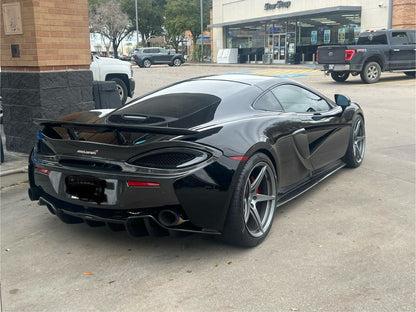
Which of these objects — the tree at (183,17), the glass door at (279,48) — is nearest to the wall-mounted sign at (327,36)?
the glass door at (279,48)

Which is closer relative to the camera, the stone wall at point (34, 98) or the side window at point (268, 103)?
the side window at point (268, 103)

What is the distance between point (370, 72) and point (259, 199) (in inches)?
599

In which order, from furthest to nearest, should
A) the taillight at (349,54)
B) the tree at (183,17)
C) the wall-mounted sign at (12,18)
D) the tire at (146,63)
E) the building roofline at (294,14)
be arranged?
the tree at (183,17)
the tire at (146,63)
the building roofline at (294,14)
the taillight at (349,54)
the wall-mounted sign at (12,18)

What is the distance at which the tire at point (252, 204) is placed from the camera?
138 inches

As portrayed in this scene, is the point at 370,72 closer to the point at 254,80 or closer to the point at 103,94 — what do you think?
the point at 103,94

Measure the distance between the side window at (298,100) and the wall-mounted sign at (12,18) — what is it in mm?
4226

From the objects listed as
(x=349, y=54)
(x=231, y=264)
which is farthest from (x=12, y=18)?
(x=349, y=54)

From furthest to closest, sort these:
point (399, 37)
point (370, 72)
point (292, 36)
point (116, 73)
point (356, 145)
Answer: point (292, 36) < point (399, 37) < point (370, 72) < point (116, 73) < point (356, 145)

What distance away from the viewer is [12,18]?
22.6 ft

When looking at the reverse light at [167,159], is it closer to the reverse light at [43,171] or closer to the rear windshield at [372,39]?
the reverse light at [43,171]

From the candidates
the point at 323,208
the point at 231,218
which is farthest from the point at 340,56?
the point at 231,218

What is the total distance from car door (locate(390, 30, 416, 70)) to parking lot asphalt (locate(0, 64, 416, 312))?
14.0 meters

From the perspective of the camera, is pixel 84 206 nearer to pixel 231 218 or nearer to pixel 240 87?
pixel 231 218

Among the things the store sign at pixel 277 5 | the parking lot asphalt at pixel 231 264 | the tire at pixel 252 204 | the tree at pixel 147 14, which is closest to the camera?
the parking lot asphalt at pixel 231 264
